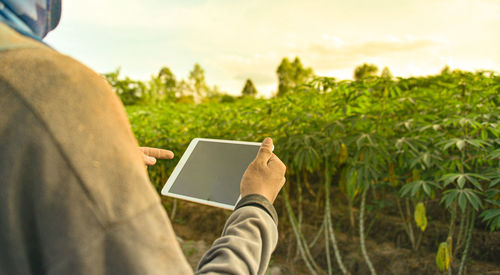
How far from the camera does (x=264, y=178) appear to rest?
2.35 ft

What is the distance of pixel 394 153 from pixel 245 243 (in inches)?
60.6

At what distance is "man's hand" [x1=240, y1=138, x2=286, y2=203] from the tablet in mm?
176

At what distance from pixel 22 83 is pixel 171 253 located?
0.87 ft

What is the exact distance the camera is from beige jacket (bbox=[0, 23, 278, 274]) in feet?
1.18

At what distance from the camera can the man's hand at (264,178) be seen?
70 cm

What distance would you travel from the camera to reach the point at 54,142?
0.36 m

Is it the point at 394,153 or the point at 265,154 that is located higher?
the point at 265,154

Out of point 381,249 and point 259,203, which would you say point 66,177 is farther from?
point 381,249

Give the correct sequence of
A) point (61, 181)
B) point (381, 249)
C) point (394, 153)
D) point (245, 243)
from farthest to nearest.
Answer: point (381, 249) < point (394, 153) < point (245, 243) < point (61, 181)

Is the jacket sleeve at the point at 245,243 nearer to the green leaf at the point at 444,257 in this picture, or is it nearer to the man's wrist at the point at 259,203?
the man's wrist at the point at 259,203

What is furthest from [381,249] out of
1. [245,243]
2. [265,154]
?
[245,243]

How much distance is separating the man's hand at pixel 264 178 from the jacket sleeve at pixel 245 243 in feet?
0.11

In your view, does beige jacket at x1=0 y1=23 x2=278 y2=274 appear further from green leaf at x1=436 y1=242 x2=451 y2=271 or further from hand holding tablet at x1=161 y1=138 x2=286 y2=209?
green leaf at x1=436 y1=242 x2=451 y2=271

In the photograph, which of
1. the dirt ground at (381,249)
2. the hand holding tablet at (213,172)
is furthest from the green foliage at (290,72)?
the hand holding tablet at (213,172)
